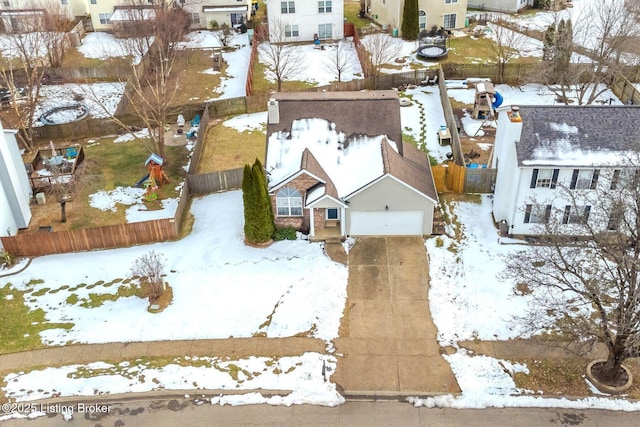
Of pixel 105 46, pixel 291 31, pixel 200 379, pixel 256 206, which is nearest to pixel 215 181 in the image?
pixel 256 206

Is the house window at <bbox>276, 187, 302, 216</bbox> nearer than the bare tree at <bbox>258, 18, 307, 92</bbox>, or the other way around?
the house window at <bbox>276, 187, 302, 216</bbox>

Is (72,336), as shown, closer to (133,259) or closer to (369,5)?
(133,259)

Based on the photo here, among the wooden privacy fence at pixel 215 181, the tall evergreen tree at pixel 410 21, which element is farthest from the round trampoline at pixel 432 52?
the wooden privacy fence at pixel 215 181

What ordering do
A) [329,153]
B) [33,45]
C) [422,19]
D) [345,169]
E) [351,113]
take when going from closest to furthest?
[345,169]
[329,153]
[351,113]
[33,45]
[422,19]

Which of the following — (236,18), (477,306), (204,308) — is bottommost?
(204,308)

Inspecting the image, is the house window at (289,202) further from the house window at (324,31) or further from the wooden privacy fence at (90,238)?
the house window at (324,31)

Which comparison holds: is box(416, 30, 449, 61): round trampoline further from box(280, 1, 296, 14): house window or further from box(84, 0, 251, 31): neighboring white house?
box(84, 0, 251, 31): neighboring white house

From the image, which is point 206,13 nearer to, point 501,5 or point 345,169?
point 501,5

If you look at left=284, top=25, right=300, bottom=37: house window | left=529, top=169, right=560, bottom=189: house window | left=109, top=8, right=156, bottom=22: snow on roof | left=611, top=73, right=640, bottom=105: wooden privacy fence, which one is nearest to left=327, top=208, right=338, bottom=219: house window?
left=529, top=169, right=560, bottom=189: house window
